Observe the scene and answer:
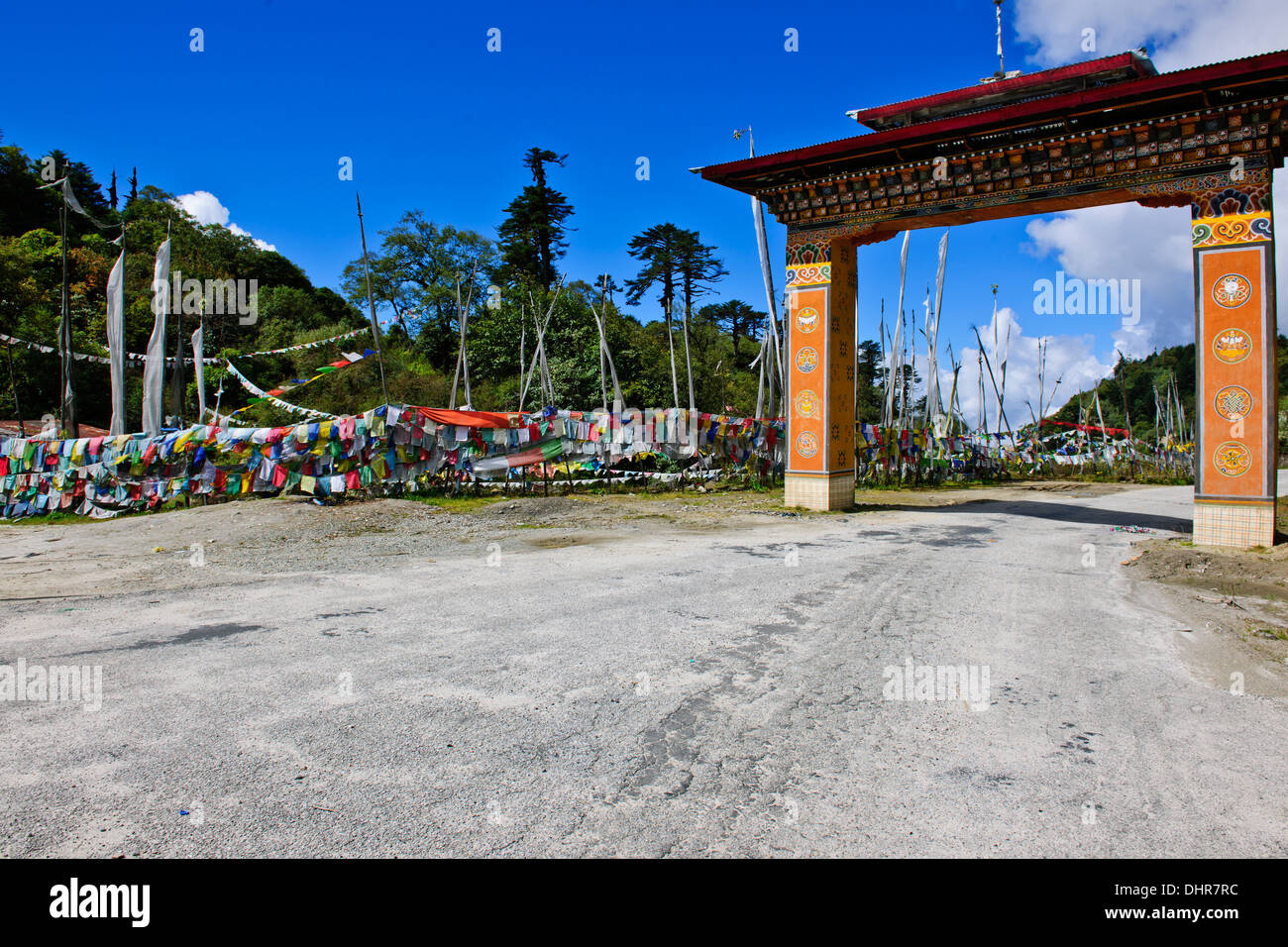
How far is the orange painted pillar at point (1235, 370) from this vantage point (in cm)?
1034

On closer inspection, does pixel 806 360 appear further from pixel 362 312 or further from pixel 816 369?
pixel 362 312

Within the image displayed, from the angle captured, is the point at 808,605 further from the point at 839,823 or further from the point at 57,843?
the point at 57,843

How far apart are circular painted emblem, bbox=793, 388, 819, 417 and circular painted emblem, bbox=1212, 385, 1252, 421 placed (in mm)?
6439

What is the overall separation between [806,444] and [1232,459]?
6.83m

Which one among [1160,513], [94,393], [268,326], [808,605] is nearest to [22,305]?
[94,393]

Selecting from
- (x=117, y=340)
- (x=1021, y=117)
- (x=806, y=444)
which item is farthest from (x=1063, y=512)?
(x=117, y=340)

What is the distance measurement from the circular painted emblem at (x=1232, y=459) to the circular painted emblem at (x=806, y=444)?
6.44 m

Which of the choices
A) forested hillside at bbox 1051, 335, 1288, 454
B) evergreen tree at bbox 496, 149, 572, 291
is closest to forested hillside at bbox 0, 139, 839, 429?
evergreen tree at bbox 496, 149, 572, 291

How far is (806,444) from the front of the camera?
14.8 m

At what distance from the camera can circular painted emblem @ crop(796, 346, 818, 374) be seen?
1471 cm

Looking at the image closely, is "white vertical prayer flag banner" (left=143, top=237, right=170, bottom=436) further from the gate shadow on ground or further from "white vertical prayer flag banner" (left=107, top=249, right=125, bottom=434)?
the gate shadow on ground

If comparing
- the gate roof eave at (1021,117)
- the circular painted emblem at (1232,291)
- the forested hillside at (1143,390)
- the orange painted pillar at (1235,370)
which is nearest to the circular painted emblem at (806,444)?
the gate roof eave at (1021,117)

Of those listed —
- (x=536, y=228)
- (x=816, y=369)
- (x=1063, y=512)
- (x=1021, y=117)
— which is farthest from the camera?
(x=536, y=228)

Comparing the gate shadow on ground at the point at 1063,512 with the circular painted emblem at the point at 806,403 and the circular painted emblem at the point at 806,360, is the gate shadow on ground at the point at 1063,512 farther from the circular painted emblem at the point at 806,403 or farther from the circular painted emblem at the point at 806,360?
the circular painted emblem at the point at 806,360
